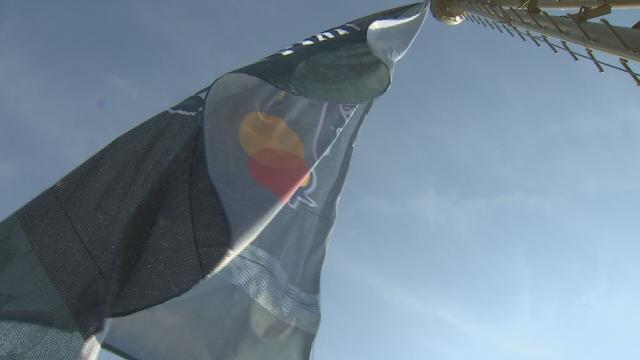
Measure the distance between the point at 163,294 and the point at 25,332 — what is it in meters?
1.13

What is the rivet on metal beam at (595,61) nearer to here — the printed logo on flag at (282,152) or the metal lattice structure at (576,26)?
the metal lattice structure at (576,26)

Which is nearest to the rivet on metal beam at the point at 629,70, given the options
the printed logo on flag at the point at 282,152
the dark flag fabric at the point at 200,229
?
the dark flag fabric at the point at 200,229

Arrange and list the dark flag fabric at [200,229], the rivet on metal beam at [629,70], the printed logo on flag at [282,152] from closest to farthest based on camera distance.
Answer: the dark flag fabric at [200,229] < the rivet on metal beam at [629,70] < the printed logo on flag at [282,152]

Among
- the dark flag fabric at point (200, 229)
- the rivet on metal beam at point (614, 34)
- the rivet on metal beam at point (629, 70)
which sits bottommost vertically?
the dark flag fabric at point (200, 229)

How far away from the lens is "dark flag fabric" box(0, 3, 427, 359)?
5.27 m

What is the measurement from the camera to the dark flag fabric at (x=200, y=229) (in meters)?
5.27

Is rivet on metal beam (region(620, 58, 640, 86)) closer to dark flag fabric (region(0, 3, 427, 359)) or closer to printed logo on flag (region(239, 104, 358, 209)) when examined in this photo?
dark flag fabric (region(0, 3, 427, 359))

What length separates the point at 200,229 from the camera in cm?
586

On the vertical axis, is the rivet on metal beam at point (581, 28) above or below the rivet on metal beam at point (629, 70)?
above

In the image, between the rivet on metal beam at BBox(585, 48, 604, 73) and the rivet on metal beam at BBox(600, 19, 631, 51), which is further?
the rivet on metal beam at BBox(585, 48, 604, 73)

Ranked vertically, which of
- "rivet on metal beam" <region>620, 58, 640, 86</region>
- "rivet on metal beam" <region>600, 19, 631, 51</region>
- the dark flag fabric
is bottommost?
the dark flag fabric

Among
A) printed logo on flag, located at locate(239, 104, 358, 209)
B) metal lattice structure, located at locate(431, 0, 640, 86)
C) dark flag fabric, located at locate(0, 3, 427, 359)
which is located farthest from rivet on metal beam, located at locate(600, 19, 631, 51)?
printed logo on flag, located at locate(239, 104, 358, 209)

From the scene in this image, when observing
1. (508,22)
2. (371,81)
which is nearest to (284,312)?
(371,81)

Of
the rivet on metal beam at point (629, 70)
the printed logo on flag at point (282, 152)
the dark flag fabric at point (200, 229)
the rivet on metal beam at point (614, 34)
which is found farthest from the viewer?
the printed logo on flag at point (282, 152)
